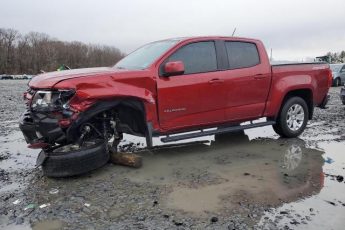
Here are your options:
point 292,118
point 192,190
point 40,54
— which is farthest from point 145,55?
point 40,54

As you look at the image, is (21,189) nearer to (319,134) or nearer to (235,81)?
(235,81)

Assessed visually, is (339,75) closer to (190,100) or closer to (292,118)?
(292,118)

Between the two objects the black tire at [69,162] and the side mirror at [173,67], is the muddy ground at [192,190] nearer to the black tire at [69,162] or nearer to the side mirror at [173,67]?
the black tire at [69,162]

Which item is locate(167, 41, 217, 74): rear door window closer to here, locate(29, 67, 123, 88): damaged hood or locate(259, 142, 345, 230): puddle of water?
locate(29, 67, 123, 88): damaged hood

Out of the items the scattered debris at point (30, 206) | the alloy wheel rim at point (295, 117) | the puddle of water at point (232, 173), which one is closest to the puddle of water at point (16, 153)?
the scattered debris at point (30, 206)

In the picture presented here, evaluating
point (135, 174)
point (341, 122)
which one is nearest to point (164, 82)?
point (135, 174)

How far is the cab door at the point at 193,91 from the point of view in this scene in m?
6.32

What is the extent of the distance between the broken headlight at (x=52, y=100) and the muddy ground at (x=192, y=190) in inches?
40.2

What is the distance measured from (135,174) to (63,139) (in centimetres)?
115

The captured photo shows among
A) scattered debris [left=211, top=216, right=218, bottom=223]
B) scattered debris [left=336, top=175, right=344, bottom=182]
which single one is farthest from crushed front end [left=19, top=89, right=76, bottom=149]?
scattered debris [left=336, top=175, right=344, bottom=182]

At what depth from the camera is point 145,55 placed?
22.6 feet

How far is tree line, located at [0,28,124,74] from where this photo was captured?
94.9 metres

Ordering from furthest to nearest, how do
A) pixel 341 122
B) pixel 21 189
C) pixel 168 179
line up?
pixel 341 122, pixel 168 179, pixel 21 189

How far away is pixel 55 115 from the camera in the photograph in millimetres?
5320
